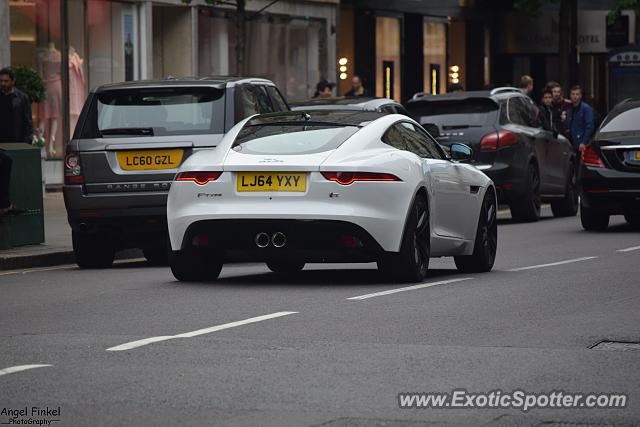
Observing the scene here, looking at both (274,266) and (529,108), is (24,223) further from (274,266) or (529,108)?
(529,108)

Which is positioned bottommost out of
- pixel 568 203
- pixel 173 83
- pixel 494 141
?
pixel 568 203

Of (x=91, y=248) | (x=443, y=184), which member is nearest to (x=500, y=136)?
(x=91, y=248)

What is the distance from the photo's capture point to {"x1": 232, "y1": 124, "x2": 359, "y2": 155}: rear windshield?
1278cm

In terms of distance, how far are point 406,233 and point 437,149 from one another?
1841 millimetres

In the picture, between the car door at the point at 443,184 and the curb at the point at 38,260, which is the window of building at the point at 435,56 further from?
the car door at the point at 443,184

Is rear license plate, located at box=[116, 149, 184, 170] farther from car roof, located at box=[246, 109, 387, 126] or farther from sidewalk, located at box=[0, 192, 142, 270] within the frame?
car roof, located at box=[246, 109, 387, 126]

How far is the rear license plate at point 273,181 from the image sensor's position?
490 inches

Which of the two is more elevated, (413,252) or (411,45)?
(411,45)

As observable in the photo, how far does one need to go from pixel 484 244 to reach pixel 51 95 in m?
17.2

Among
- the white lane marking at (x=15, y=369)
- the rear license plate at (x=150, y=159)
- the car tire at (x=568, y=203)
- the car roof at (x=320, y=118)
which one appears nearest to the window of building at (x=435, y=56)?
the car tire at (x=568, y=203)

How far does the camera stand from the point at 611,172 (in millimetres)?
20438

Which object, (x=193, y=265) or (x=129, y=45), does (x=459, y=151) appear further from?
(x=129, y=45)

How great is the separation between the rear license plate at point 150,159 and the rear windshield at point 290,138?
216cm

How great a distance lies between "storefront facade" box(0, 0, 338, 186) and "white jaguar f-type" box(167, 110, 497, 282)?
1595cm
